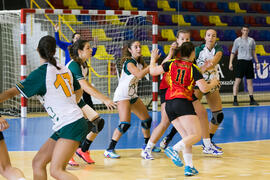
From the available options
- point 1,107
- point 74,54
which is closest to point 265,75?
point 1,107

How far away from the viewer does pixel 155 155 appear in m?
7.37

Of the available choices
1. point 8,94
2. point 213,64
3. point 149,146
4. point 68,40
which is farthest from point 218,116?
point 68,40

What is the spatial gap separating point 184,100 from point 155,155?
5.04 ft

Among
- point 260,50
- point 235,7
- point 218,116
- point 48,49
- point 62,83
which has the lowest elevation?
point 218,116

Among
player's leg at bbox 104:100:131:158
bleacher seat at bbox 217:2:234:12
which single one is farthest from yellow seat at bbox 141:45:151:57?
bleacher seat at bbox 217:2:234:12

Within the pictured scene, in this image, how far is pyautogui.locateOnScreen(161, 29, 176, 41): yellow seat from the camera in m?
17.5

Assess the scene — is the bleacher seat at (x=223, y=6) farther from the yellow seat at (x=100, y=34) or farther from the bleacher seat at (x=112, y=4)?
the yellow seat at (x=100, y=34)

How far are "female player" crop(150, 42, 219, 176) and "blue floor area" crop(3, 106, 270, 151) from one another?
80.8 inches

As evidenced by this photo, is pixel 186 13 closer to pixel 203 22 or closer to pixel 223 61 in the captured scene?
pixel 203 22

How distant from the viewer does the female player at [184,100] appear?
5961 millimetres

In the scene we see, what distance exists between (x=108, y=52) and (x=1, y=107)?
10.5 feet

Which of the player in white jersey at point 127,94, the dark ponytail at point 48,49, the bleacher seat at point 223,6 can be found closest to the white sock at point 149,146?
the player in white jersey at point 127,94

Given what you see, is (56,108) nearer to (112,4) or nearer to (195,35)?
(112,4)

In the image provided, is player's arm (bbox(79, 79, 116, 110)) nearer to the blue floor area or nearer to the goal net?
the blue floor area
